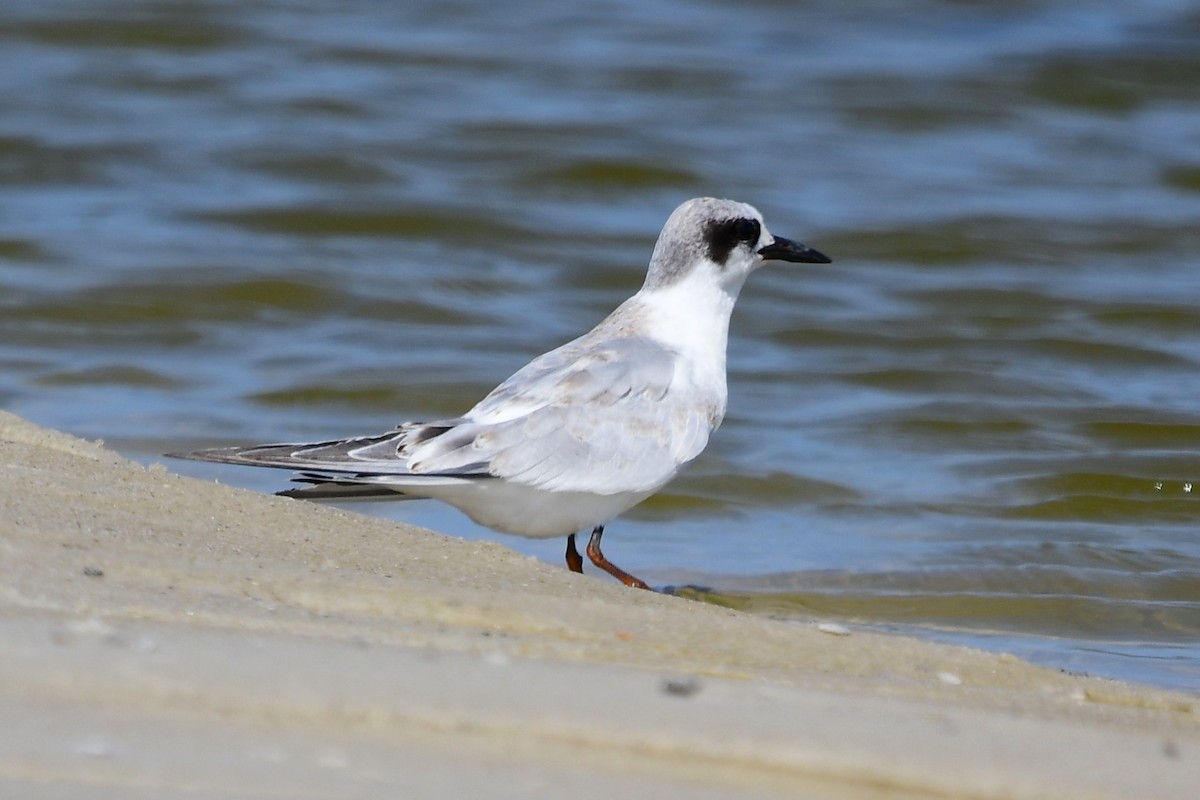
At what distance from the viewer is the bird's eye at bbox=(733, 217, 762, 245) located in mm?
5137

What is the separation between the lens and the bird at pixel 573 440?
162 inches

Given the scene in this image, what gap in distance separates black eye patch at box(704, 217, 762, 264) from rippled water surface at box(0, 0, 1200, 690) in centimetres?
91

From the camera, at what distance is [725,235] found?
5.11 m

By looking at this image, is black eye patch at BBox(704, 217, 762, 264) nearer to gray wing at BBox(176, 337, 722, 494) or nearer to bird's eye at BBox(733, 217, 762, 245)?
bird's eye at BBox(733, 217, 762, 245)

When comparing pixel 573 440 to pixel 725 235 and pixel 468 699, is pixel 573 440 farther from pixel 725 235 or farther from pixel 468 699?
pixel 468 699

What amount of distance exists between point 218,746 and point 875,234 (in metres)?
7.96

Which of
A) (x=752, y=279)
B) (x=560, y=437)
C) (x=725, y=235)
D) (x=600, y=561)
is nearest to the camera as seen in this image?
(x=560, y=437)

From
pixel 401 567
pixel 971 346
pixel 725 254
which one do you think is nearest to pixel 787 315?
pixel 971 346

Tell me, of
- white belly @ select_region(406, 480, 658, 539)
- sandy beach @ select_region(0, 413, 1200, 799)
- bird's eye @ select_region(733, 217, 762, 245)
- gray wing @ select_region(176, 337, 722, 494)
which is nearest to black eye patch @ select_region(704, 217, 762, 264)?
bird's eye @ select_region(733, 217, 762, 245)

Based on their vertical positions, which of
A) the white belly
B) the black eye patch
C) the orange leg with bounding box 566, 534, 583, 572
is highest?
the black eye patch

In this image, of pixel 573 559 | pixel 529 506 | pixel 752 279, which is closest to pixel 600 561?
pixel 573 559

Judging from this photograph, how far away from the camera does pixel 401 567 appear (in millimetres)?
3410

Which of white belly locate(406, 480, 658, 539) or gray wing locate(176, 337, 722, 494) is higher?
gray wing locate(176, 337, 722, 494)

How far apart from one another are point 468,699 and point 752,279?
6862 mm
